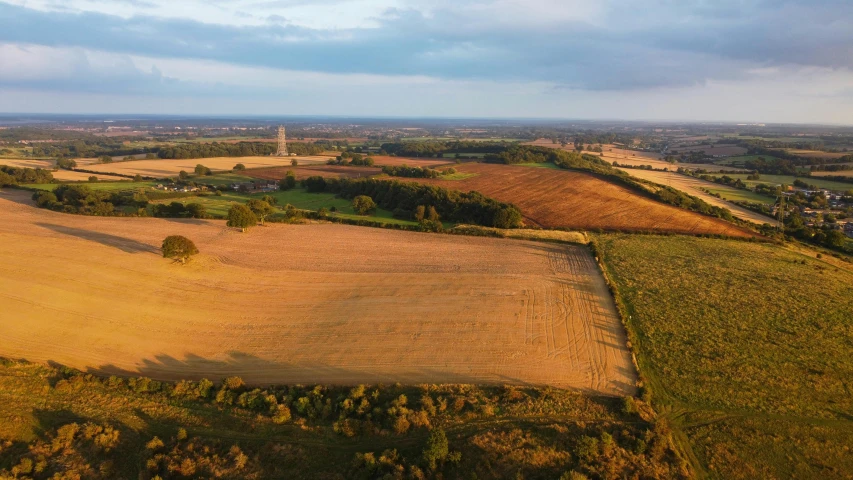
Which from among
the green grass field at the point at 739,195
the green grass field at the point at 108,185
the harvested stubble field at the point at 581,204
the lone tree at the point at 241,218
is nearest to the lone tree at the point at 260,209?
the lone tree at the point at 241,218

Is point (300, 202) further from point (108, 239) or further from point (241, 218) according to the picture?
point (108, 239)

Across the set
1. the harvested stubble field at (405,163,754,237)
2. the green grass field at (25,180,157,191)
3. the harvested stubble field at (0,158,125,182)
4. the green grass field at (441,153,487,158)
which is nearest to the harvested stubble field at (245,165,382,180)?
the harvested stubble field at (405,163,754,237)

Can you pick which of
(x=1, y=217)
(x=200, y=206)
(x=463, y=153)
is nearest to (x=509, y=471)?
(x=200, y=206)

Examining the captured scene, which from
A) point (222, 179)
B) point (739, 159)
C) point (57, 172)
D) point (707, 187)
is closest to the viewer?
point (707, 187)

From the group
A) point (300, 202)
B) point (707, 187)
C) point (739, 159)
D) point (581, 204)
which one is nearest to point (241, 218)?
point (300, 202)

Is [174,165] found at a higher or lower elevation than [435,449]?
higher

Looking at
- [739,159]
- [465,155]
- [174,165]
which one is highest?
[739,159]
